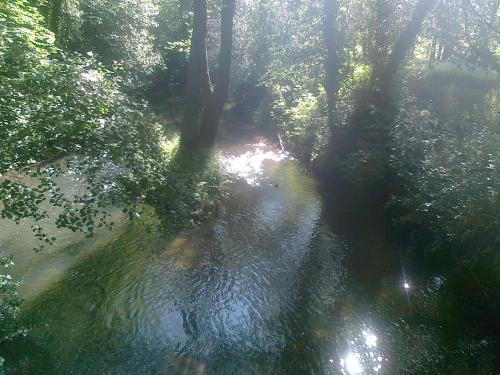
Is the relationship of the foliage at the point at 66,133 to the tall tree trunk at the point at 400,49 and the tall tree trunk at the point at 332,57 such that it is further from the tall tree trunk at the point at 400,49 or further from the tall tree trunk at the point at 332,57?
the tall tree trunk at the point at 400,49

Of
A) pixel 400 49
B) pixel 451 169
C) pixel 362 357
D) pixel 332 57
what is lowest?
pixel 362 357

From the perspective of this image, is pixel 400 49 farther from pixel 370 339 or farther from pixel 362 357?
pixel 362 357

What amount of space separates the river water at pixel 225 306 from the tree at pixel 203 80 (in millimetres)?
4357

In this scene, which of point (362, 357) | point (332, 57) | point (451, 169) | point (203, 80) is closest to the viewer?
point (362, 357)

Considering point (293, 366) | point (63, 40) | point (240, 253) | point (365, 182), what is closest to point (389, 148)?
point (365, 182)

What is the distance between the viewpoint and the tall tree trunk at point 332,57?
55.6 ft

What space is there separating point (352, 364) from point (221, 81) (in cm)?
1136

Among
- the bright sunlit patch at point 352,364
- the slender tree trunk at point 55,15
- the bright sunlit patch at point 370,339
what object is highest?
the slender tree trunk at point 55,15

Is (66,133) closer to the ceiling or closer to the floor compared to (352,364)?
closer to the ceiling

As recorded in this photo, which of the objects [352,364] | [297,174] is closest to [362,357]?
[352,364]

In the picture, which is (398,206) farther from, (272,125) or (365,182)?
(272,125)

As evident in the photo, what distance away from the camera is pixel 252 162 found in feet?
63.3

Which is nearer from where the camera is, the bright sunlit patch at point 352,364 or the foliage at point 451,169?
the bright sunlit patch at point 352,364

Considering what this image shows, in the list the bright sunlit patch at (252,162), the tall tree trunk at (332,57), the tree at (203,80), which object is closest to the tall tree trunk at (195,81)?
the tree at (203,80)
